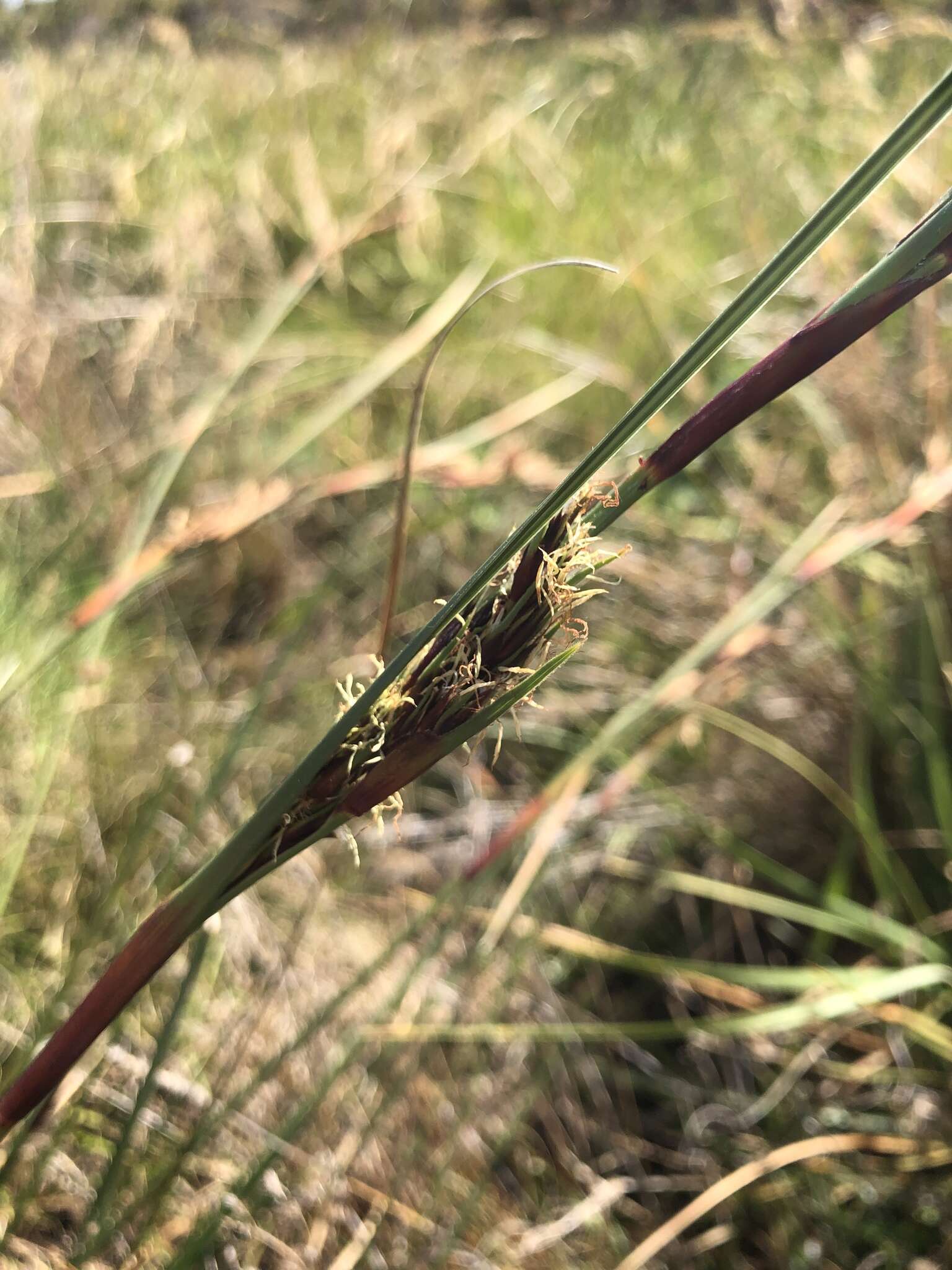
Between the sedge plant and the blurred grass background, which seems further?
the blurred grass background

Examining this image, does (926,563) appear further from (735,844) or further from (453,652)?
(453,652)

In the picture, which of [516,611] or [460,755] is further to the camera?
[460,755]

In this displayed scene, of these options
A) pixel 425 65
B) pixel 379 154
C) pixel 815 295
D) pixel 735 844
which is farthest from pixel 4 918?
pixel 425 65

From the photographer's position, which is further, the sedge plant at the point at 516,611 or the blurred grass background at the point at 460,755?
the blurred grass background at the point at 460,755
